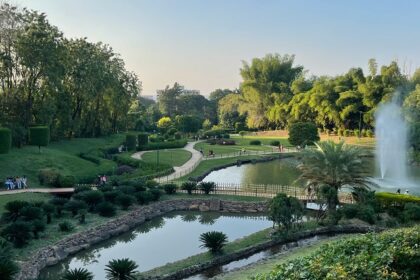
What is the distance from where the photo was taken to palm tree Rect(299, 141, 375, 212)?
24578 millimetres

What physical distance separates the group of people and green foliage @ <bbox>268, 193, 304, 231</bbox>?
61.0ft

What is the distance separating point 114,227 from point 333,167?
12921 millimetres

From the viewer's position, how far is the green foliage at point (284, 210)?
810 inches

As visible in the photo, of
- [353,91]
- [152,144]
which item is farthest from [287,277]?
[353,91]

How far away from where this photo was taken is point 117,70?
63312mm

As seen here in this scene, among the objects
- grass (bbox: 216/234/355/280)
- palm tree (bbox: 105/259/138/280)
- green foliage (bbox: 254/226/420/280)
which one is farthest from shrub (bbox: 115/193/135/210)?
green foliage (bbox: 254/226/420/280)

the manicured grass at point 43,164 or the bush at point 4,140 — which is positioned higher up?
the bush at point 4,140

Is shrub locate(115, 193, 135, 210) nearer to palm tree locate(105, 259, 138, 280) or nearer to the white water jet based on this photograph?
palm tree locate(105, 259, 138, 280)

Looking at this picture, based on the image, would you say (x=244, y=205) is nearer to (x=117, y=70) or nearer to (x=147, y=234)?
(x=147, y=234)

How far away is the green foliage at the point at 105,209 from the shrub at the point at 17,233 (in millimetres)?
5779

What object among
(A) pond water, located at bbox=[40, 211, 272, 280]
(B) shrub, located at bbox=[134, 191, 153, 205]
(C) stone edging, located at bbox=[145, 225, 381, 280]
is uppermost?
(B) shrub, located at bbox=[134, 191, 153, 205]

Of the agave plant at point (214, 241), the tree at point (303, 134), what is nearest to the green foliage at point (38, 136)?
the agave plant at point (214, 241)

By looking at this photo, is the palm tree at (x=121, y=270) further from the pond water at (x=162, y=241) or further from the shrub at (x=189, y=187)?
the shrub at (x=189, y=187)

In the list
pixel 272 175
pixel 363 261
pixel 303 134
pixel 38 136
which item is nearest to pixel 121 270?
pixel 363 261
